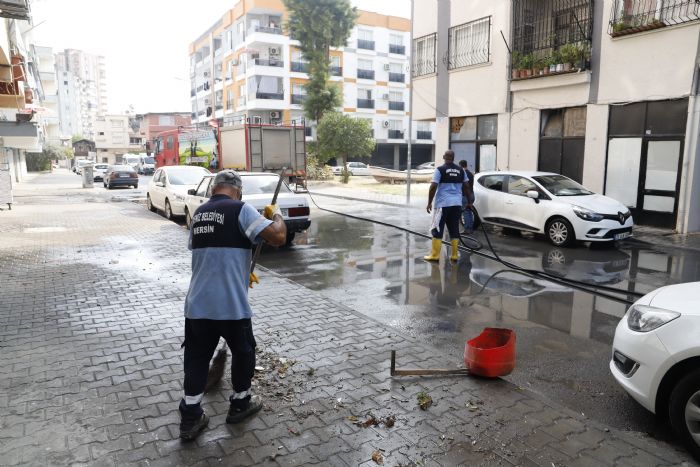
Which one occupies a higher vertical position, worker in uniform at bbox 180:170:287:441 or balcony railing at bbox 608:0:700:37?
balcony railing at bbox 608:0:700:37

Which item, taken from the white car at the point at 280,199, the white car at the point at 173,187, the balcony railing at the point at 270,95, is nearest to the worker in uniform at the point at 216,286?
the white car at the point at 280,199

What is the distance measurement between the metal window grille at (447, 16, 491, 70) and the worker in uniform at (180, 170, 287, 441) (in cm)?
1579

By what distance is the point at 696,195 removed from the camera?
12336 millimetres

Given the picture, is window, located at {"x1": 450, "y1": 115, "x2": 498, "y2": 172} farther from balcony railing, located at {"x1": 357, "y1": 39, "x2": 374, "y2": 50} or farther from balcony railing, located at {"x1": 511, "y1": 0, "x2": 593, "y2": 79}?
balcony railing, located at {"x1": 357, "y1": 39, "x2": 374, "y2": 50}

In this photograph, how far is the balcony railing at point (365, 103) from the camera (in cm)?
5112

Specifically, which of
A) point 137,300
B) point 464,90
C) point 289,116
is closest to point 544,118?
point 464,90

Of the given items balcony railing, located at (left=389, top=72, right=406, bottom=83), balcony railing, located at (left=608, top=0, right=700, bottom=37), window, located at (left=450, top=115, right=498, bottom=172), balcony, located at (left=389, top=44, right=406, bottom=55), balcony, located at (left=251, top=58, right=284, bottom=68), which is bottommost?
window, located at (left=450, top=115, right=498, bottom=172)

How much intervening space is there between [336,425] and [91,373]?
7.29ft

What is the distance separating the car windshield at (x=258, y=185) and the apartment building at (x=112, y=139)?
104 metres

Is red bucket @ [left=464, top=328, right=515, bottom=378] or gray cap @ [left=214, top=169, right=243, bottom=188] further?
red bucket @ [left=464, top=328, right=515, bottom=378]

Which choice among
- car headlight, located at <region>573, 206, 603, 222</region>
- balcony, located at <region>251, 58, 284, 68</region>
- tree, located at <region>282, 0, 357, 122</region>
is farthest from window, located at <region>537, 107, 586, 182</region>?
balcony, located at <region>251, 58, 284, 68</region>

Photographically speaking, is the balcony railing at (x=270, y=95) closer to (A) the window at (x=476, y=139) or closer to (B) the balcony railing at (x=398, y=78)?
(B) the balcony railing at (x=398, y=78)

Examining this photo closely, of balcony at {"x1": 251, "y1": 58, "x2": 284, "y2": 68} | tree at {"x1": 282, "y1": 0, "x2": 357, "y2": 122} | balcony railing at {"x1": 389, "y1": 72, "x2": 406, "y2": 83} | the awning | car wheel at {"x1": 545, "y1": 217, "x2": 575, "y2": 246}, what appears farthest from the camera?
balcony railing at {"x1": 389, "y1": 72, "x2": 406, "y2": 83}

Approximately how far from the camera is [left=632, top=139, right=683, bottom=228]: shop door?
1259 cm
